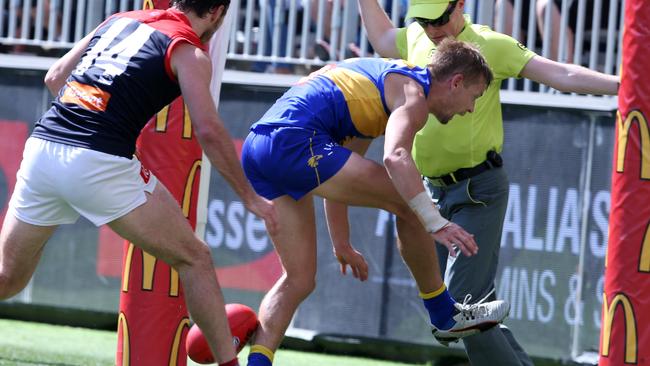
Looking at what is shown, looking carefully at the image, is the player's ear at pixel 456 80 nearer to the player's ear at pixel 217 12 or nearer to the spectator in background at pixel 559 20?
the player's ear at pixel 217 12

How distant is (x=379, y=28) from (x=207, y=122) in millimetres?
1706

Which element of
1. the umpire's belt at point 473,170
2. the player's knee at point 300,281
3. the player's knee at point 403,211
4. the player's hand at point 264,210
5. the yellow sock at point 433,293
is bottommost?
the yellow sock at point 433,293

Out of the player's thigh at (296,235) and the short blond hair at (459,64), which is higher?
the short blond hair at (459,64)

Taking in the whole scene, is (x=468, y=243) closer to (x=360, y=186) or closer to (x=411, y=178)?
(x=411, y=178)

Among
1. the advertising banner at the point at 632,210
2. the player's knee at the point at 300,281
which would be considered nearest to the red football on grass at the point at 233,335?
the player's knee at the point at 300,281

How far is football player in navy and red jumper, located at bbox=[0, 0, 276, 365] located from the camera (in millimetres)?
5117

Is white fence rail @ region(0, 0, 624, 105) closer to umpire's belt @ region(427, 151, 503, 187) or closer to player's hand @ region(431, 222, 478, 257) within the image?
umpire's belt @ region(427, 151, 503, 187)

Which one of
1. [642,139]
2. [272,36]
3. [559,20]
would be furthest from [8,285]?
[559,20]

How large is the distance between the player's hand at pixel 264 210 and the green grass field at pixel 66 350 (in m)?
2.85

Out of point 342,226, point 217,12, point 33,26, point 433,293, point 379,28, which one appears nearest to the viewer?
point 217,12

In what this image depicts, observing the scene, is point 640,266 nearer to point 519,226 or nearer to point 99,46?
point 99,46

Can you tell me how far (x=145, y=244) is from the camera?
5273 millimetres

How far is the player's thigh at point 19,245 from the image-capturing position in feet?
17.6

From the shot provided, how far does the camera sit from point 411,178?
5.29 m
